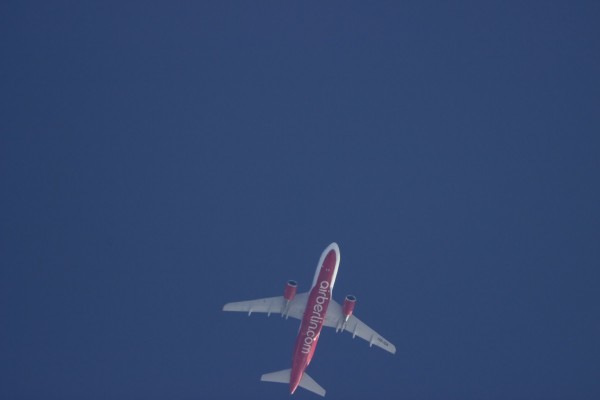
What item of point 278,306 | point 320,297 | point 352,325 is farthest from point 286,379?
point 320,297

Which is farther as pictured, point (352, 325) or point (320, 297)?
point (352, 325)

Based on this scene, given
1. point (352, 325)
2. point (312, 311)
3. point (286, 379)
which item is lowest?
point (286, 379)

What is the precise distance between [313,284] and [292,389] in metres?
11.4

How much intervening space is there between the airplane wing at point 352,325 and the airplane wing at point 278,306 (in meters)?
2.82

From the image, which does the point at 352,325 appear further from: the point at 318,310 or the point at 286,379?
the point at 286,379

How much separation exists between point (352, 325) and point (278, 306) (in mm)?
7835

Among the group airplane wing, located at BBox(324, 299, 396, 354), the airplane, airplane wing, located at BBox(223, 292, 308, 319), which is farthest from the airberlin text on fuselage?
airplane wing, located at BBox(324, 299, 396, 354)

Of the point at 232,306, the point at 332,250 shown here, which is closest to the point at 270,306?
the point at 232,306

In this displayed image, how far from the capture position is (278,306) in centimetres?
9044

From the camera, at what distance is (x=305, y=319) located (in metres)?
85.7

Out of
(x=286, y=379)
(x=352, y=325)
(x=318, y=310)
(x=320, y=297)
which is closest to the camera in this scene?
(x=320, y=297)

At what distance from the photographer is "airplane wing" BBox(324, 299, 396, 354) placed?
295ft

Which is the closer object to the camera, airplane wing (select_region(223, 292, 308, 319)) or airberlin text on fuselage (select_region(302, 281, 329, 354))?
airberlin text on fuselage (select_region(302, 281, 329, 354))

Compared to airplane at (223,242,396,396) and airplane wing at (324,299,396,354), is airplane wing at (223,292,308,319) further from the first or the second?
airplane wing at (324,299,396,354)
